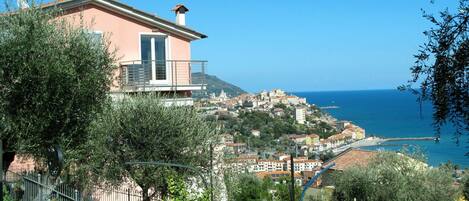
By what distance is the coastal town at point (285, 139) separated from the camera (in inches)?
2152

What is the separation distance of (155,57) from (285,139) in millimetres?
81137

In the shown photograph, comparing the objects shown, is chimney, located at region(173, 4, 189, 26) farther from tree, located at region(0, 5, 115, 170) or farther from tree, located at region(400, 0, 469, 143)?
tree, located at region(400, 0, 469, 143)

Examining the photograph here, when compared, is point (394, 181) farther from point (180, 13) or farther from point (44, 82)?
point (44, 82)

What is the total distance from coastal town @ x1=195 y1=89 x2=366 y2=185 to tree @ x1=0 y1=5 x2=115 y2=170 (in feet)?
19.4

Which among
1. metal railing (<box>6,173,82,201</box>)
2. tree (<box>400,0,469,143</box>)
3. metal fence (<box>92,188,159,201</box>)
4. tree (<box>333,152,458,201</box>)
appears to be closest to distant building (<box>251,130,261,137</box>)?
tree (<box>333,152,458,201</box>)

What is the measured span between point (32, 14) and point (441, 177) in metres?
21.8

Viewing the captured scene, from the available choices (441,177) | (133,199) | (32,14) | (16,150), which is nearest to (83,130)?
(16,150)

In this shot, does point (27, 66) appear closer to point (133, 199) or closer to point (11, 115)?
point (11, 115)

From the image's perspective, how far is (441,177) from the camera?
2783 cm

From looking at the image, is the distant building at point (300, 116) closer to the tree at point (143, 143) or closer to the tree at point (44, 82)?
the tree at point (143, 143)

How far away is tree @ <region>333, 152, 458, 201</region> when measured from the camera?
2683 cm

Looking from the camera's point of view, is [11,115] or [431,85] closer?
[431,85]

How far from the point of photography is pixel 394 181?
27625 mm

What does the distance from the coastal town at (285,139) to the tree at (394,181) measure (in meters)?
7.74
